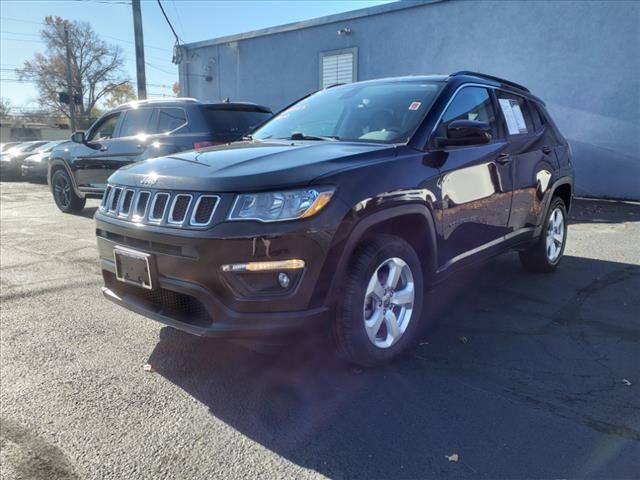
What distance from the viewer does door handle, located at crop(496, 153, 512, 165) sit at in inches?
159

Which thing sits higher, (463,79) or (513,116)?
(463,79)

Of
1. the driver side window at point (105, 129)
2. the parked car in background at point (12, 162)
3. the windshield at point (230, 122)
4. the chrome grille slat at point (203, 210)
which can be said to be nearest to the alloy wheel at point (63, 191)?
the driver side window at point (105, 129)

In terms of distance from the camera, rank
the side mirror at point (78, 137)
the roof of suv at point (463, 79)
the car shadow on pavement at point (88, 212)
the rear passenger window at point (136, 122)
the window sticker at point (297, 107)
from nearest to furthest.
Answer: the roof of suv at point (463, 79), the window sticker at point (297, 107), the rear passenger window at point (136, 122), the side mirror at point (78, 137), the car shadow on pavement at point (88, 212)

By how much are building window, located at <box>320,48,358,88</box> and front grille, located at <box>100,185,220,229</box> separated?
468 inches

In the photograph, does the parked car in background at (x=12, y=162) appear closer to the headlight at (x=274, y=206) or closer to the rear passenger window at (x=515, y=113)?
the rear passenger window at (x=515, y=113)

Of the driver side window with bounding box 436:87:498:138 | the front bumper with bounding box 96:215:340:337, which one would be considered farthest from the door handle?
the front bumper with bounding box 96:215:340:337

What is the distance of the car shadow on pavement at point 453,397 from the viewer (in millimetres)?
2320

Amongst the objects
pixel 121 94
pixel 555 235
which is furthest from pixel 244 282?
pixel 121 94

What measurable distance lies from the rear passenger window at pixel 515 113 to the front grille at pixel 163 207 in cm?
290

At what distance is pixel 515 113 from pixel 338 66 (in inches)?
422

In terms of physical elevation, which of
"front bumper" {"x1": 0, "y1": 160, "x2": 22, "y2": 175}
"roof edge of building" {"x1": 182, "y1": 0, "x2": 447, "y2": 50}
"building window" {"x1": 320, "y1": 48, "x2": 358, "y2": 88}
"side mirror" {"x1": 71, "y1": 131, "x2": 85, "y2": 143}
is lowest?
"front bumper" {"x1": 0, "y1": 160, "x2": 22, "y2": 175}

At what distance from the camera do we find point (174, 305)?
2852 millimetres

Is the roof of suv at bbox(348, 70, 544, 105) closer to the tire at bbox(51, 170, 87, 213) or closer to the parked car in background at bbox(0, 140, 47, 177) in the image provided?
the tire at bbox(51, 170, 87, 213)

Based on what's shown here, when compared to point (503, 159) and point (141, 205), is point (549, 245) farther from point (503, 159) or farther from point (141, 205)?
point (141, 205)
